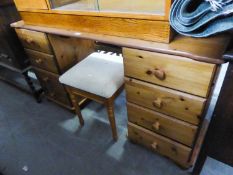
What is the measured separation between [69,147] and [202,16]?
1.11 metres

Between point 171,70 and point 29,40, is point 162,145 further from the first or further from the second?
point 29,40

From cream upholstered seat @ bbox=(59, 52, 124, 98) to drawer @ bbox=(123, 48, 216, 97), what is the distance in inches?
8.4

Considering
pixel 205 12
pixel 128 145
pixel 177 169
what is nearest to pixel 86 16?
pixel 205 12

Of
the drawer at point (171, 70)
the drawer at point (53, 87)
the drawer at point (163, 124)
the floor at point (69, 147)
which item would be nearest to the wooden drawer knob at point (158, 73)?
the drawer at point (171, 70)

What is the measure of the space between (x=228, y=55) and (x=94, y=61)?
834 mm

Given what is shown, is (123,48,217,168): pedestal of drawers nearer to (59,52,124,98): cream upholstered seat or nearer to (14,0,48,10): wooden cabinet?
(59,52,124,98): cream upholstered seat

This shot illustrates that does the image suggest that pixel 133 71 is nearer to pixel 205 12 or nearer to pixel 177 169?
pixel 205 12

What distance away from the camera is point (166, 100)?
80 centimetres

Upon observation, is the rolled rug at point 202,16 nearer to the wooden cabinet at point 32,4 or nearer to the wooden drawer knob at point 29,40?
the wooden cabinet at point 32,4

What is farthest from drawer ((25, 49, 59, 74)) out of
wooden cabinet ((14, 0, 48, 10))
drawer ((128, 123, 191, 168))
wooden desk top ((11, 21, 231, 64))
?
drawer ((128, 123, 191, 168))

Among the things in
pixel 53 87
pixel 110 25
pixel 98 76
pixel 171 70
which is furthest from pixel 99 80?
pixel 53 87

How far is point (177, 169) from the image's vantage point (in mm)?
1051

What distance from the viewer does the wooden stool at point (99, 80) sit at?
995 mm

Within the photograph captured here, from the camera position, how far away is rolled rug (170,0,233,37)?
0.50 meters
